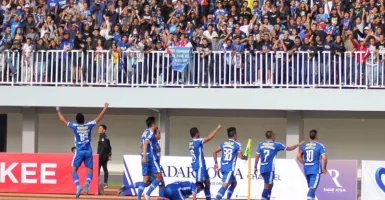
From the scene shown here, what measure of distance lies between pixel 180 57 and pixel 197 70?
82 centimetres

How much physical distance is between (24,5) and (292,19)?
A: 29.1 feet

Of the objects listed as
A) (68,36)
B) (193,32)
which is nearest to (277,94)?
(193,32)

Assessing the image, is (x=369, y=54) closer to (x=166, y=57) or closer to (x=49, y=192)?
(x=166, y=57)

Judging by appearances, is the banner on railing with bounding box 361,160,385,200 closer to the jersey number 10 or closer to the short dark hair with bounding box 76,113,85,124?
the jersey number 10

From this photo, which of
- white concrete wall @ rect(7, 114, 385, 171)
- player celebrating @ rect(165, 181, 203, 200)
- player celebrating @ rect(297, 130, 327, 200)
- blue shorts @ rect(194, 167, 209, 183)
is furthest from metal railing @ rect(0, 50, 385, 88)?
player celebrating @ rect(165, 181, 203, 200)

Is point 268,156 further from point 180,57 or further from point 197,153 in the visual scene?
point 180,57

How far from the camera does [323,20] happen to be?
92.4ft

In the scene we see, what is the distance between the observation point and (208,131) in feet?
107

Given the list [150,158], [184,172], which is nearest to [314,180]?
[150,158]

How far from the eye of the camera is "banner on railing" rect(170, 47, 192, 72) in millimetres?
27516

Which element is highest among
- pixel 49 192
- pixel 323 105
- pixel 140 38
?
pixel 140 38

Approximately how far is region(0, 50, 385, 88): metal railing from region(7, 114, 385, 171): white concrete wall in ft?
13.9

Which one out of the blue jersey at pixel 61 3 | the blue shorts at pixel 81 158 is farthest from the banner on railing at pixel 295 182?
the blue jersey at pixel 61 3

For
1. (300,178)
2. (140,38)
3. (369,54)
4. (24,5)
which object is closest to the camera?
(300,178)
